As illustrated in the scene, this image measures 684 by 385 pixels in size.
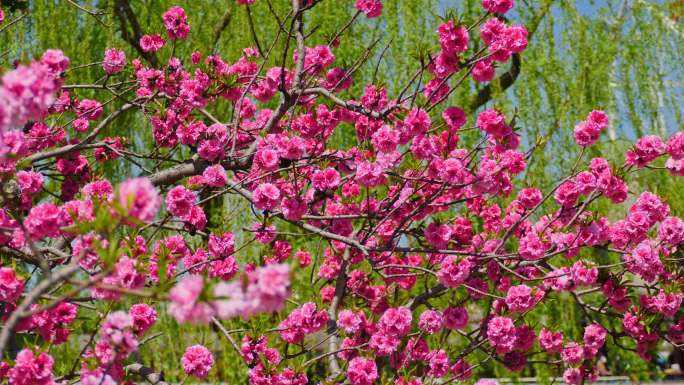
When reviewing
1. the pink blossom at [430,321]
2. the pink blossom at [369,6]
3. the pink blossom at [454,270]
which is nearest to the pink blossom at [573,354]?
the pink blossom at [430,321]

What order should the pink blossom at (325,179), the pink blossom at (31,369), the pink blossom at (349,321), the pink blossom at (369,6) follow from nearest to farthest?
1. the pink blossom at (31,369)
2. the pink blossom at (325,179)
3. the pink blossom at (349,321)
4. the pink blossom at (369,6)

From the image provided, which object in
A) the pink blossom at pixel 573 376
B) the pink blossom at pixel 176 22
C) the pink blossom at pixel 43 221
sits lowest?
the pink blossom at pixel 573 376

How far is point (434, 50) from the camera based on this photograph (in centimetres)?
591

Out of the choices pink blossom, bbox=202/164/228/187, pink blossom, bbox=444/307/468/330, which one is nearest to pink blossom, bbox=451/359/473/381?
pink blossom, bbox=444/307/468/330

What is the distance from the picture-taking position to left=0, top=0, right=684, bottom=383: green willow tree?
5727 millimetres

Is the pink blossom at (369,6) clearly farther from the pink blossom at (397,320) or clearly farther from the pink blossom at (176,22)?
the pink blossom at (397,320)

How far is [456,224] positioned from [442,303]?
5.60ft

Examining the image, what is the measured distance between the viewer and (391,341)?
322 centimetres

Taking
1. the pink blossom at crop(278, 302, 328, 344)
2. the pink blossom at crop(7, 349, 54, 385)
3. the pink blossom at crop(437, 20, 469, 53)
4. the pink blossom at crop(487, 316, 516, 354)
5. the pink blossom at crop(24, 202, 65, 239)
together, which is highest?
the pink blossom at crop(437, 20, 469, 53)

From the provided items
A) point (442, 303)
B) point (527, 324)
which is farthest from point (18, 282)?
point (442, 303)

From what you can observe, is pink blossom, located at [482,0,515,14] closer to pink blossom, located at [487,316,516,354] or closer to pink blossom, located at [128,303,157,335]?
pink blossom, located at [487,316,516,354]

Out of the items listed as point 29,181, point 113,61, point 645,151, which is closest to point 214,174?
point 29,181

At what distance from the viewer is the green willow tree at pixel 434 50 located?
18.8 ft

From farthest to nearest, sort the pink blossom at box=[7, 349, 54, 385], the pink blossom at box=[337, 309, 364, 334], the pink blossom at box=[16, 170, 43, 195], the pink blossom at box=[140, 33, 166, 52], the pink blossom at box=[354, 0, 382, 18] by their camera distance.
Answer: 1. the pink blossom at box=[140, 33, 166, 52]
2. the pink blossom at box=[354, 0, 382, 18]
3. the pink blossom at box=[337, 309, 364, 334]
4. the pink blossom at box=[16, 170, 43, 195]
5. the pink blossom at box=[7, 349, 54, 385]
